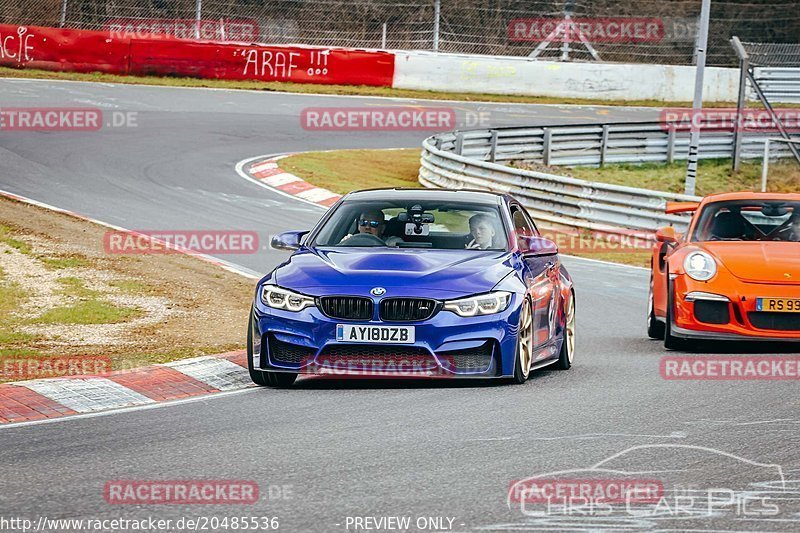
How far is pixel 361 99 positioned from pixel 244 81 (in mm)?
3844

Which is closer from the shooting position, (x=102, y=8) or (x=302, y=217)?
(x=302, y=217)

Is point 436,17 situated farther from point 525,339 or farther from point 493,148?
point 525,339

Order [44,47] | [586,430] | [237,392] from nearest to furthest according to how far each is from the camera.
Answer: [586,430], [237,392], [44,47]

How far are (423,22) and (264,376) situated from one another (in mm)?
31758

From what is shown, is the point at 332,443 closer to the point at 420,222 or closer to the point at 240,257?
the point at 420,222

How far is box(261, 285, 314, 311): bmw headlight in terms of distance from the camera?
30.0ft

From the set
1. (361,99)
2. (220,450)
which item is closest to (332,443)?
(220,450)

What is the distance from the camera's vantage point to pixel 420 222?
10.2 meters

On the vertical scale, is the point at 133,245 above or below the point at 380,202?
below

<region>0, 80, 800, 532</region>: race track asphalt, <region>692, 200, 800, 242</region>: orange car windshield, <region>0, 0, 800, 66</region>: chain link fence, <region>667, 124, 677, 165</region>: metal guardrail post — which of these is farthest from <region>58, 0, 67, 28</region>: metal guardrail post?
<region>692, 200, 800, 242</region>: orange car windshield

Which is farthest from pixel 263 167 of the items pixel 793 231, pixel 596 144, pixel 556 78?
pixel 556 78

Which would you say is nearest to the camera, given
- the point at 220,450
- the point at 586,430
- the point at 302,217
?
the point at 220,450

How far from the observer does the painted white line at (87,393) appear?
8.58 meters

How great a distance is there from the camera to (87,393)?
8867mm
